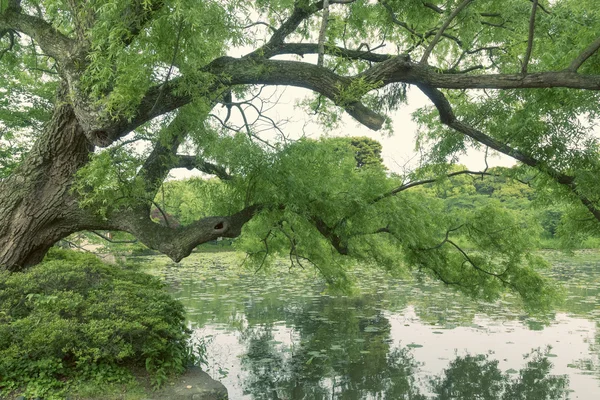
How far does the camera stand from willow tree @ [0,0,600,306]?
4.45 metres

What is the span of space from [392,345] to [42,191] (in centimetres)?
527

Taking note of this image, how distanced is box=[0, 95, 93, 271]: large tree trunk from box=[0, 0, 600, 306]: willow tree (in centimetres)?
2

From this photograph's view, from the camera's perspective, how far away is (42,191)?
19.7 feet

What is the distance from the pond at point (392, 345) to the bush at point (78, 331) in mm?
1101

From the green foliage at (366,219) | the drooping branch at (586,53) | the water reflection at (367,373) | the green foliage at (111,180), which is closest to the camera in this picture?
the drooping branch at (586,53)

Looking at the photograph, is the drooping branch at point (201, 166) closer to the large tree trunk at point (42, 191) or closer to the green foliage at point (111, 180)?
the green foliage at point (111, 180)

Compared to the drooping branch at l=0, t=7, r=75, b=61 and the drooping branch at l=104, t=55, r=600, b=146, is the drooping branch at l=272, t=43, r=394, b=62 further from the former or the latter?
the drooping branch at l=0, t=7, r=75, b=61

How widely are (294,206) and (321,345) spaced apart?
261 cm

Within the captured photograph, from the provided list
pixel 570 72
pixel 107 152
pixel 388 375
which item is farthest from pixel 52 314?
pixel 570 72

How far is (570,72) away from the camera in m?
4.18

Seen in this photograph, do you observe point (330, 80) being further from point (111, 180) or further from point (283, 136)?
point (111, 180)

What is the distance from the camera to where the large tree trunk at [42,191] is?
5953mm

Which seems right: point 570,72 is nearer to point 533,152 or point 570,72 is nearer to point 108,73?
point 533,152

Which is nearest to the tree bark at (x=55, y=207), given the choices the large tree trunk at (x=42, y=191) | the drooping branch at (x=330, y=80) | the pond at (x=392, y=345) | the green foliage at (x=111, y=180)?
the large tree trunk at (x=42, y=191)
